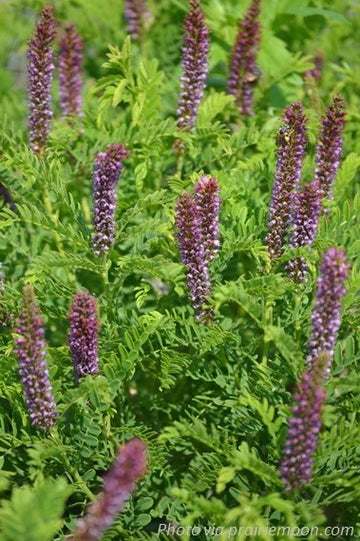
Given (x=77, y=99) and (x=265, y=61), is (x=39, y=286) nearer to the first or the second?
(x=77, y=99)

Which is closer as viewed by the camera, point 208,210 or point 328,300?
point 328,300

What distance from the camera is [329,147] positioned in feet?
8.11

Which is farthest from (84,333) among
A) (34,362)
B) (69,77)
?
(69,77)

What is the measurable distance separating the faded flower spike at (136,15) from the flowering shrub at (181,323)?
77cm

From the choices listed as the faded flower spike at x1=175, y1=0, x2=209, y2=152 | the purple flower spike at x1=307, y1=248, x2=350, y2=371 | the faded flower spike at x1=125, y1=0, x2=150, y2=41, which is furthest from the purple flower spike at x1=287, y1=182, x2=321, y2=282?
the faded flower spike at x1=125, y1=0, x2=150, y2=41

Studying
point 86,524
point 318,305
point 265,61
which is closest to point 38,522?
point 86,524

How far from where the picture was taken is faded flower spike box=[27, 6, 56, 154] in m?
2.66

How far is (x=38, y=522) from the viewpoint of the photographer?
5.25 feet

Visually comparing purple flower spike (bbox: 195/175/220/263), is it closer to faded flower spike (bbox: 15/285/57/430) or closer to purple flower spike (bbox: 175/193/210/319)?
purple flower spike (bbox: 175/193/210/319)

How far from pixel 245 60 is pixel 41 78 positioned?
0.91 m

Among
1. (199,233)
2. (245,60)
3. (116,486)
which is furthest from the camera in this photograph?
(245,60)

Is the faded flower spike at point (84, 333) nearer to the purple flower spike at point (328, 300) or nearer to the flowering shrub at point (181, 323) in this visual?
the flowering shrub at point (181, 323)

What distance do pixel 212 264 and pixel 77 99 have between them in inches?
44.4

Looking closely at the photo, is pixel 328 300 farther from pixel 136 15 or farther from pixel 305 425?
pixel 136 15
